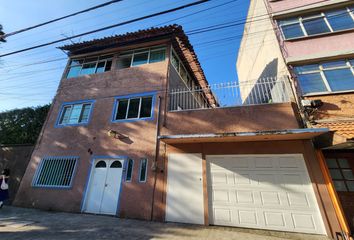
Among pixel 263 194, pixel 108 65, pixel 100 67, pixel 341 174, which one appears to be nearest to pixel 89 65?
pixel 100 67

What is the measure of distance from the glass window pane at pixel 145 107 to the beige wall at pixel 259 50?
18.1ft

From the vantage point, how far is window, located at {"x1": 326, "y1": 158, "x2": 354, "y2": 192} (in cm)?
641

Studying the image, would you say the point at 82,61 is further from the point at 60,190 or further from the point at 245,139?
the point at 245,139

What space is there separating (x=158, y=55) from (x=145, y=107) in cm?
356

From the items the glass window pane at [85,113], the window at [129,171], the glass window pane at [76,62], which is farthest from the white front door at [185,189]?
the glass window pane at [76,62]

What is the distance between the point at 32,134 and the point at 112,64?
7.11 meters

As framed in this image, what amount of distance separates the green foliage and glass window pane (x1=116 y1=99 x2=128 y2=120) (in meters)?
6.19

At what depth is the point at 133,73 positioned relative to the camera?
34.1 ft

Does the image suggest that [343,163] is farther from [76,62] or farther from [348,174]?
[76,62]

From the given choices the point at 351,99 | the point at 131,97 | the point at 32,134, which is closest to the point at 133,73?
the point at 131,97

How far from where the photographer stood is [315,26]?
356 inches

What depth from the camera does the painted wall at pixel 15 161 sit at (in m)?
9.67

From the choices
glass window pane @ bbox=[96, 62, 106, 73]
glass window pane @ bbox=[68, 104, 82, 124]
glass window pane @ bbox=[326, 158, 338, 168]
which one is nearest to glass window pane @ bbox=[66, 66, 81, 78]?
glass window pane @ bbox=[96, 62, 106, 73]

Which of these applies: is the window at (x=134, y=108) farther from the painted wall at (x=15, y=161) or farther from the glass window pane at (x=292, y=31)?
the glass window pane at (x=292, y=31)
